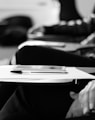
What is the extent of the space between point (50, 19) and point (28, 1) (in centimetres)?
55

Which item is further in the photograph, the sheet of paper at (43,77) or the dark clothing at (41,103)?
the dark clothing at (41,103)

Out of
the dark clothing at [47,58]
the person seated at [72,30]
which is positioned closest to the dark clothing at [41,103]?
the dark clothing at [47,58]

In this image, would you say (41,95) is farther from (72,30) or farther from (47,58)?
(72,30)

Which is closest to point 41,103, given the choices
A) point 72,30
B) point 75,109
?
point 75,109

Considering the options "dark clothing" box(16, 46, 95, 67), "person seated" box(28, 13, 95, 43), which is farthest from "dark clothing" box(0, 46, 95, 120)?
"person seated" box(28, 13, 95, 43)

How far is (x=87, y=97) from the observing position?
716mm

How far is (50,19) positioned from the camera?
4531 millimetres

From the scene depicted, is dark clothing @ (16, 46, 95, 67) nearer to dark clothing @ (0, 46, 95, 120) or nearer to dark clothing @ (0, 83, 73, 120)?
dark clothing @ (0, 46, 95, 120)

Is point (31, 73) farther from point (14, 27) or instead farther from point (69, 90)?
point (14, 27)

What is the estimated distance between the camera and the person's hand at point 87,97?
70cm

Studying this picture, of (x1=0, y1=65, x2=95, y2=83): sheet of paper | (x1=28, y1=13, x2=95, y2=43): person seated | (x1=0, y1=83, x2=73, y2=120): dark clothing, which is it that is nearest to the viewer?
(x1=0, y1=65, x2=95, y2=83): sheet of paper

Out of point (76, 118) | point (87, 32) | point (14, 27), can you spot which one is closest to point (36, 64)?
point (76, 118)

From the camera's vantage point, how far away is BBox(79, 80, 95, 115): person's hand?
70 cm

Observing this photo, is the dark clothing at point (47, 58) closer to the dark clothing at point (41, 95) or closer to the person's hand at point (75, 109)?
the dark clothing at point (41, 95)
